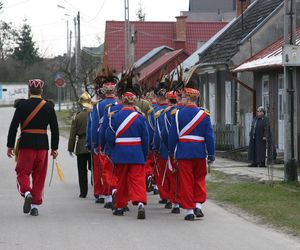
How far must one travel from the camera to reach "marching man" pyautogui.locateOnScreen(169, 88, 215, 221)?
11773 mm

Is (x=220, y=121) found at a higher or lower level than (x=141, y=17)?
lower

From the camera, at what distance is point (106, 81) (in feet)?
44.4

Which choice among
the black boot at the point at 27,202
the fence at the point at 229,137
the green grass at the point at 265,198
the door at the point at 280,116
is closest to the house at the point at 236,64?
the fence at the point at 229,137

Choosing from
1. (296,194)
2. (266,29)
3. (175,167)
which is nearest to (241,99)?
(266,29)

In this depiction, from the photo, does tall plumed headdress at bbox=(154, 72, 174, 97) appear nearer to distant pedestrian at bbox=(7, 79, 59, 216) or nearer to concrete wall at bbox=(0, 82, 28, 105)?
distant pedestrian at bbox=(7, 79, 59, 216)

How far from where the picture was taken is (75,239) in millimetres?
9953

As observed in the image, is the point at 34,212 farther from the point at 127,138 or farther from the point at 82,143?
the point at 82,143

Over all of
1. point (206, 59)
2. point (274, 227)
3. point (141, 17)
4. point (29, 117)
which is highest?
point (141, 17)

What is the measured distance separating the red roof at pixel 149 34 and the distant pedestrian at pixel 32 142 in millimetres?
46717

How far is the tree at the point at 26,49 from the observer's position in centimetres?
10750

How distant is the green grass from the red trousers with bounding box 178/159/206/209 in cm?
103

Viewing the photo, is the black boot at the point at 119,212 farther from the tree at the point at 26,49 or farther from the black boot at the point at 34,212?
the tree at the point at 26,49

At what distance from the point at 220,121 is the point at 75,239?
2224cm

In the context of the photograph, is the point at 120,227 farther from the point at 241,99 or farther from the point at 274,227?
the point at 241,99
